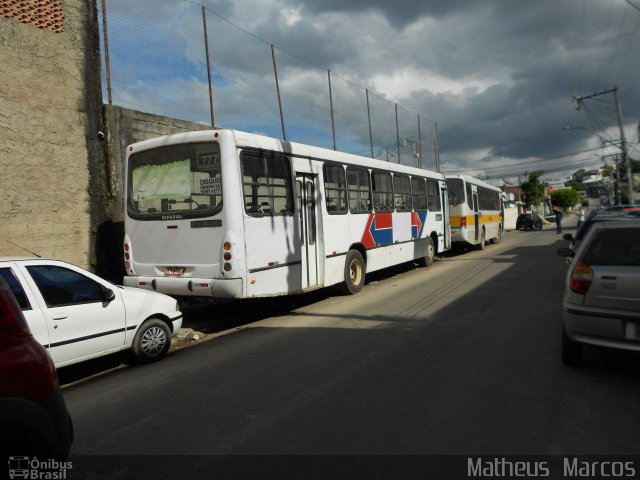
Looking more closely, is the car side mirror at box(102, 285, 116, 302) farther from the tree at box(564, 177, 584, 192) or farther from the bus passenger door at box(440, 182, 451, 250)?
the tree at box(564, 177, 584, 192)

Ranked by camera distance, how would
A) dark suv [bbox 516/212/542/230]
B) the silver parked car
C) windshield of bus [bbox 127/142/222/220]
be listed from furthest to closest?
dark suv [bbox 516/212/542/230], windshield of bus [bbox 127/142/222/220], the silver parked car

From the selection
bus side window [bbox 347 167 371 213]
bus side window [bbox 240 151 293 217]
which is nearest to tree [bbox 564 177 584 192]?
bus side window [bbox 347 167 371 213]

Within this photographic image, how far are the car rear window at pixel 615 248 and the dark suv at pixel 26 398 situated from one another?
16.0 feet

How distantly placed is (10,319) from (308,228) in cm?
732

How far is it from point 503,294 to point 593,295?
17.1ft

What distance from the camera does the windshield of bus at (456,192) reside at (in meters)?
19.2

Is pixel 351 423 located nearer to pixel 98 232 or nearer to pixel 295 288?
pixel 295 288

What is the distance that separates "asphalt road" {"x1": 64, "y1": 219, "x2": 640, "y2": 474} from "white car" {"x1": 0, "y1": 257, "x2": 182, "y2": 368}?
1.22ft

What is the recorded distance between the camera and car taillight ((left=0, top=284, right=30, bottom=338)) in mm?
2330

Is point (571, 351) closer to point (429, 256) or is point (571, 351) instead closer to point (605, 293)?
point (605, 293)

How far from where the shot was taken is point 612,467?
3.21 m

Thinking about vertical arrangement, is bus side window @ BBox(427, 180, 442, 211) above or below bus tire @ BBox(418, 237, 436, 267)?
above

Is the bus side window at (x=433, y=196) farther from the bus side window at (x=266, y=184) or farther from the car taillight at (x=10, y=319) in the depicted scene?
the car taillight at (x=10, y=319)

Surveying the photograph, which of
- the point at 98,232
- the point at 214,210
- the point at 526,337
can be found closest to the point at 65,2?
the point at 98,232
